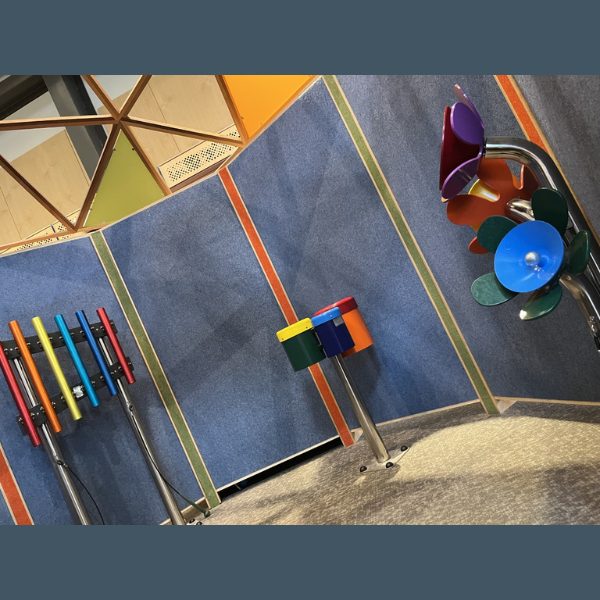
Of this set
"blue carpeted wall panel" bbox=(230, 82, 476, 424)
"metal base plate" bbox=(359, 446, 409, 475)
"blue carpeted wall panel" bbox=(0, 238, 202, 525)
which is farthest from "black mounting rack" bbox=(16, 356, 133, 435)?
"metal base plate" bbox=(359, 446, 409, 475)

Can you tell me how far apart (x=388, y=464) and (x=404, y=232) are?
113 centimetres

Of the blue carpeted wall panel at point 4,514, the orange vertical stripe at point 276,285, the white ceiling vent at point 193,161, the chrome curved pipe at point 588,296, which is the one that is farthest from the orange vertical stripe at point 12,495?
the chrome curved pipe at point 588,296

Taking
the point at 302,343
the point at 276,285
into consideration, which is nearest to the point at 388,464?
the point at 302,343

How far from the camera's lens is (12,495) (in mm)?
2979

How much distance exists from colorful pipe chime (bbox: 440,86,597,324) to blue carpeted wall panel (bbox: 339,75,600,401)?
2.42ft

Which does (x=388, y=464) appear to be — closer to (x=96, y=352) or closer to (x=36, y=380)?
(x=96, y=352)

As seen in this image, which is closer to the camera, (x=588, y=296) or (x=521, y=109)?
(x=588, y=296)

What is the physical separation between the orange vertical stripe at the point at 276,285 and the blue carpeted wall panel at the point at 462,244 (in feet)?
2.96

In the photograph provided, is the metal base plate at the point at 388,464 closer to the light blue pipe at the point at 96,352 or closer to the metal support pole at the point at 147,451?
the metal support pole at the point at 147,451

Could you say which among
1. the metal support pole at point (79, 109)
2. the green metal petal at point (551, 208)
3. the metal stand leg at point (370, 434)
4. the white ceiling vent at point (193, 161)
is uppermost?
the metal support pole at point (79, 109)

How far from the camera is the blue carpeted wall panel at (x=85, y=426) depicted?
3037 millimetres

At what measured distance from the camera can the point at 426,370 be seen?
3.19 metres

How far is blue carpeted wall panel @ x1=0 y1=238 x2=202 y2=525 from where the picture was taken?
3.04m

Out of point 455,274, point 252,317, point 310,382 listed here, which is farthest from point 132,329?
point 455,274
